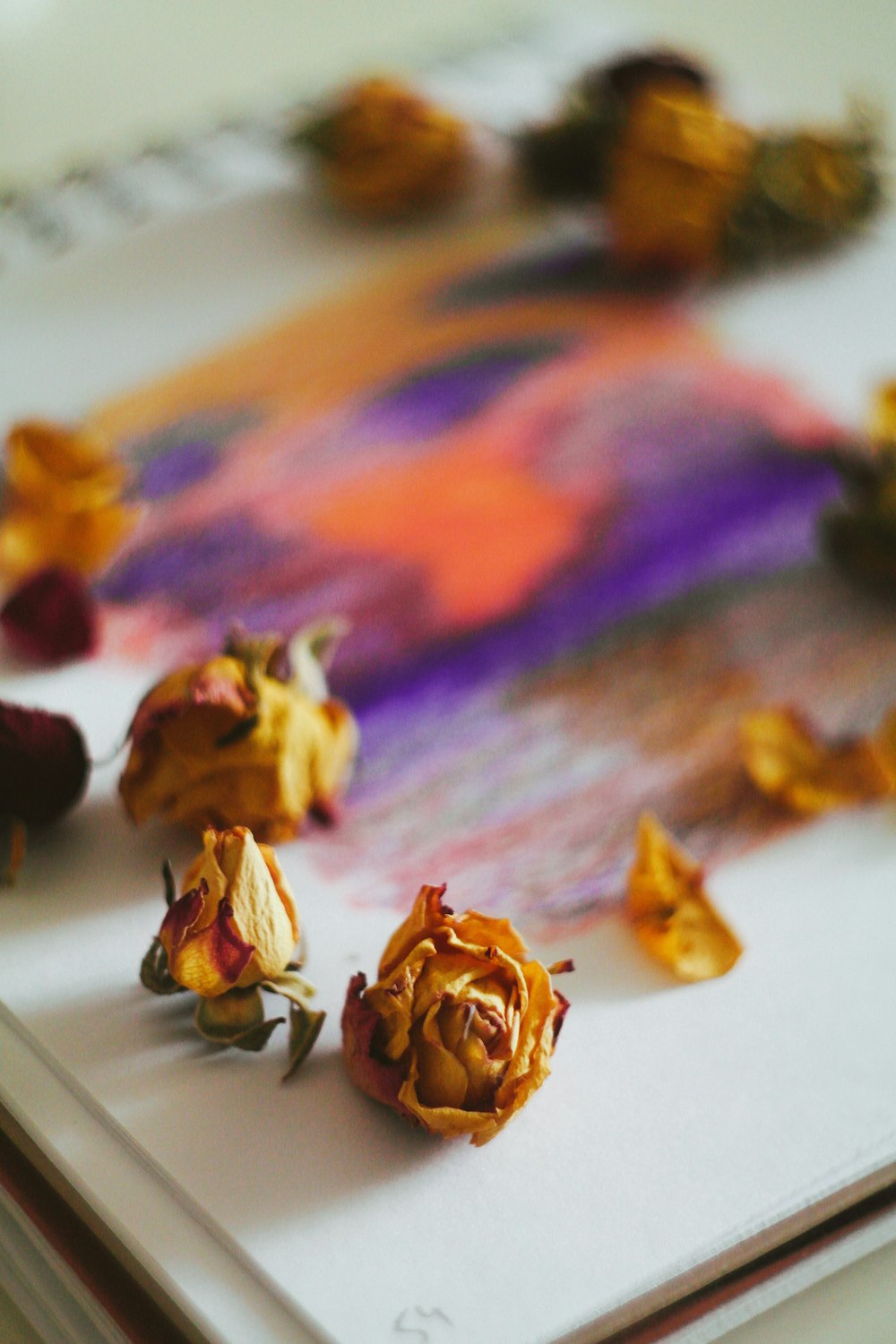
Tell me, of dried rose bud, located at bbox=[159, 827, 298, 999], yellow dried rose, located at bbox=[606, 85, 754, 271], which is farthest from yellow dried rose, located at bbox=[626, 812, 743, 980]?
yellow dried rose, located at bbox=[606, 85, 754, 271]

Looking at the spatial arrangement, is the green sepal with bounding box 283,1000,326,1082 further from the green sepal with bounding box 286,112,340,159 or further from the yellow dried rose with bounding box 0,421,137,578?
the green sepal with bounding box 286,112,340,159

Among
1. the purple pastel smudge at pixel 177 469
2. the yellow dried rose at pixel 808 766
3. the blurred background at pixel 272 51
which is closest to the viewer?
the yellow dried rose at pixel 808 766

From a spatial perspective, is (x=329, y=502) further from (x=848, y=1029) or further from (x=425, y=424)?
(x=848, y=1029)

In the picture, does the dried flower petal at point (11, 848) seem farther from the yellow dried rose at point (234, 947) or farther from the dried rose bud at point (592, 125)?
the dried rose bud at point (592, 125)

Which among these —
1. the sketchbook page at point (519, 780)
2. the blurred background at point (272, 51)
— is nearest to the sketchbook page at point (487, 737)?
the sketchbook page at point (519, 780)

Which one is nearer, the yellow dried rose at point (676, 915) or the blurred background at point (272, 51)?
the yellow dried rose at point (676, 915)

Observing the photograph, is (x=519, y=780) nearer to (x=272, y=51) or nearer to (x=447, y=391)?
(x=447, y=391)

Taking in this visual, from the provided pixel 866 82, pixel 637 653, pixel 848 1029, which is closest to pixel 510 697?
pixel 637 653
